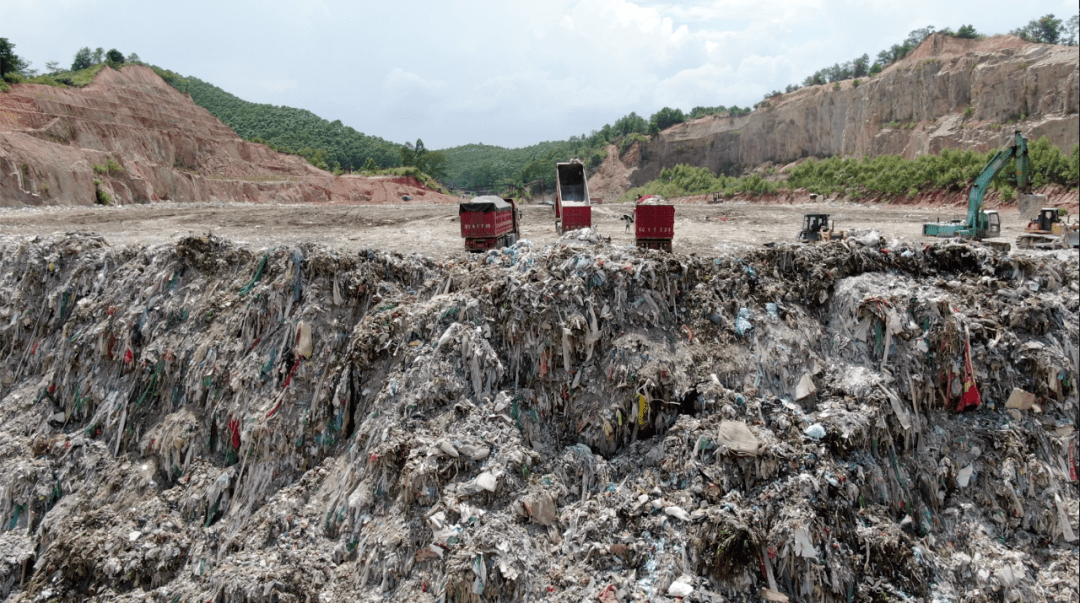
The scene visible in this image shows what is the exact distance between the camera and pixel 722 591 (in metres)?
5.59

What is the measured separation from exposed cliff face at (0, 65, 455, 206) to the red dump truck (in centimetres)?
2005

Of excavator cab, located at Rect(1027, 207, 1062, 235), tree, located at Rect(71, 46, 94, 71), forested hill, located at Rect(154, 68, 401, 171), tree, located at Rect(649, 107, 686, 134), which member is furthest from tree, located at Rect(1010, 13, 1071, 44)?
tree, located at Rect(71, 46, 94, 71)

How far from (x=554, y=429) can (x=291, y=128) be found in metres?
57.4

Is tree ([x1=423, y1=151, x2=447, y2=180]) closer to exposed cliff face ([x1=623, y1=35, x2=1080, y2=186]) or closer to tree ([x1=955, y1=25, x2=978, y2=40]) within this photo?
exposed cliff face ([x1=623, y1=35, x2=1080, y2=186])

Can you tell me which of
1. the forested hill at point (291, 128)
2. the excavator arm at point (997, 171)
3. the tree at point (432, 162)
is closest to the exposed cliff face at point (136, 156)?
the tree at point (432, 162)

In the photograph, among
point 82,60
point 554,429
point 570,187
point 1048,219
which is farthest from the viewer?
point 82,60

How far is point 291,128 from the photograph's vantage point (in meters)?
55.0

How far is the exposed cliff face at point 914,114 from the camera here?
2392 cm

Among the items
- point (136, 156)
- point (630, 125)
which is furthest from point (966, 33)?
point (136, 156)

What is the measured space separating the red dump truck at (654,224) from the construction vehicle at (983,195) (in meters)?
6.65

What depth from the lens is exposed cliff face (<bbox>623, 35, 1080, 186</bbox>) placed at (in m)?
23.9

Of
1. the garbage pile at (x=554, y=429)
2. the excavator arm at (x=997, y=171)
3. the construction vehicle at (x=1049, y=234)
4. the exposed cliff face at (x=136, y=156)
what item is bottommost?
the garbage pile at (x=554, y=429)

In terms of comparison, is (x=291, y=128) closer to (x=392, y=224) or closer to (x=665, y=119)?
(x=665, y=119)

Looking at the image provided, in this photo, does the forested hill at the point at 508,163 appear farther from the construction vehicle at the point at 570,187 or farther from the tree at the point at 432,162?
the construction vehicle at the point at 570,187
